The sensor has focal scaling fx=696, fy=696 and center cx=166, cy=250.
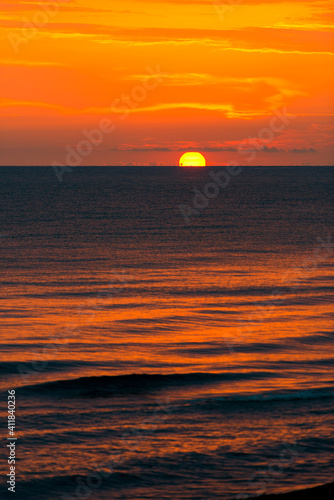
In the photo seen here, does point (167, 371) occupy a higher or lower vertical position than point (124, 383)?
higher

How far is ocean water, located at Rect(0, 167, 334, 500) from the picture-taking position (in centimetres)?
1541

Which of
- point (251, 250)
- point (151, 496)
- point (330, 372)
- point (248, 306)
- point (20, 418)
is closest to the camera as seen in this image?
point (151, 496)

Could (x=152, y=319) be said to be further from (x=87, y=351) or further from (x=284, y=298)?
(x=284, y=298)

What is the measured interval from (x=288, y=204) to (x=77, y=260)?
252 ft

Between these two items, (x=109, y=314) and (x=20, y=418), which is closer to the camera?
(x=20, y=418)

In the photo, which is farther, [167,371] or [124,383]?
[167,371]

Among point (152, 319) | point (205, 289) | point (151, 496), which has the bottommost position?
point (151, 496)

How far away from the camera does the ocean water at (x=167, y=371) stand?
15.4 metres

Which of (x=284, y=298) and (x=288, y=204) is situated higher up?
(x=288, y=204)

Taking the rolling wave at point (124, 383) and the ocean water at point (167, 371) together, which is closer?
the ocean water at point (167, 371)

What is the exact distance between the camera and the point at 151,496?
14297 mm

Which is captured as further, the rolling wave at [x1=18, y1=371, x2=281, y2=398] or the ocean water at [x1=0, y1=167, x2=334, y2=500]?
the rolling wave at [x1=18, y1=371, x2=281, y2=398]

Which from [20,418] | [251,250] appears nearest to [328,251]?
[251,250]

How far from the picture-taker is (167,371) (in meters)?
23.2
